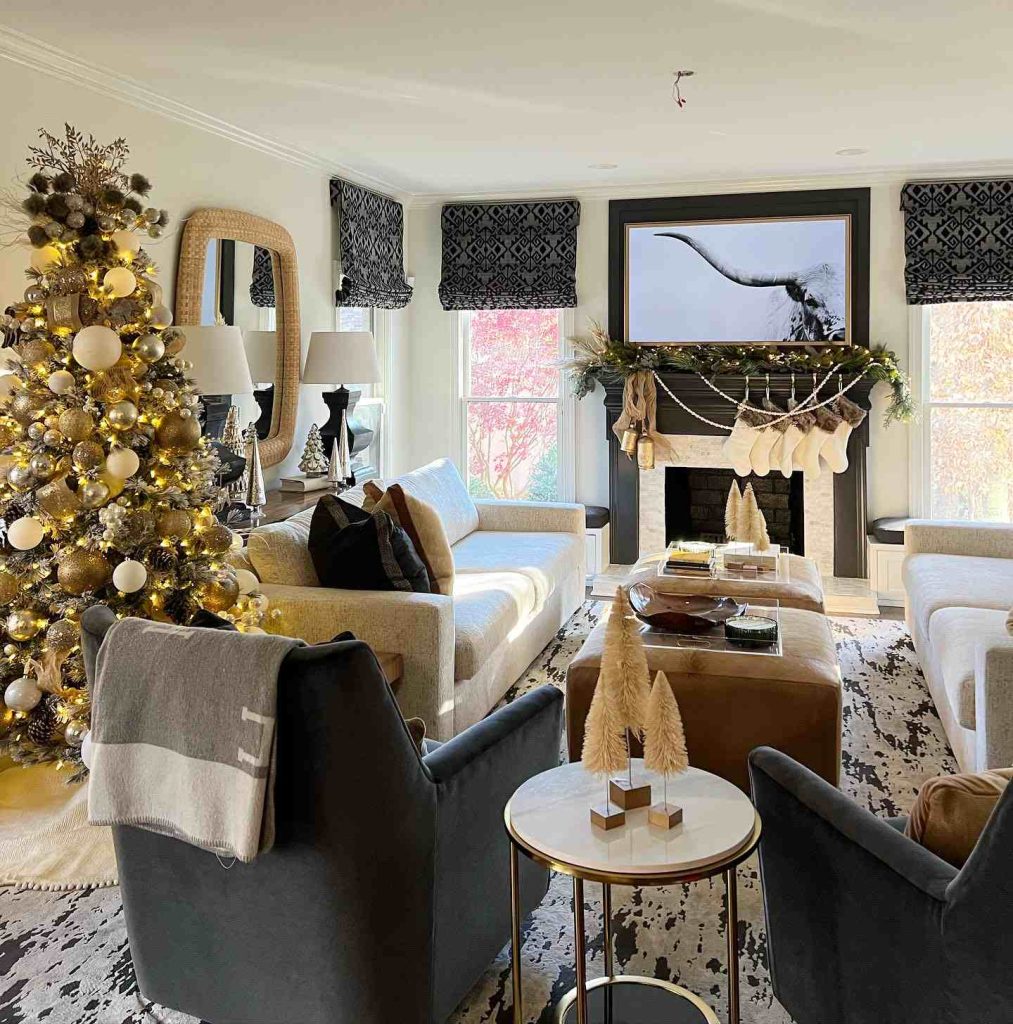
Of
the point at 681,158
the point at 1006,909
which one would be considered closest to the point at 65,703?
the point at 1006,909

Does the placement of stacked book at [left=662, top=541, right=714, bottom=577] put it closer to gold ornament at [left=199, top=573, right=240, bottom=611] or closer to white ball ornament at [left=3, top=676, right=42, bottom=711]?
gold ornament at [left=199, top=573, right=240, bottom=611]

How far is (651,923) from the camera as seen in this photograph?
7.97 feet

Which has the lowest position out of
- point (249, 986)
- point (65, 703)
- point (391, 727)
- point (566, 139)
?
point (249, 986)

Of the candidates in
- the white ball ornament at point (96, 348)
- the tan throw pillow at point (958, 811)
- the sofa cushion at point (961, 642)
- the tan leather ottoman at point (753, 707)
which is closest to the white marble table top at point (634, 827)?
the tan throw pillow at point (958, 811)

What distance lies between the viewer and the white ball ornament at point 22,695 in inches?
119

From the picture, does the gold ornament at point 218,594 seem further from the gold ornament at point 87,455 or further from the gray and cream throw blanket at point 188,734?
the gray and cream throw blanket at point 188,734

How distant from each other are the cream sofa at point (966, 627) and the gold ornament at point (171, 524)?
2464mm

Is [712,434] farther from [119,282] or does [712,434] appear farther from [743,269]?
[119,282]

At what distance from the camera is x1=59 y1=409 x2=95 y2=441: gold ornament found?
2.95m

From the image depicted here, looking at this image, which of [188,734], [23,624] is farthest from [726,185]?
[188,734]

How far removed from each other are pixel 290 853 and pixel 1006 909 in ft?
3.67

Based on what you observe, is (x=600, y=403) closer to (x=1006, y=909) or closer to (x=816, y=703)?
(x=816, y=703)

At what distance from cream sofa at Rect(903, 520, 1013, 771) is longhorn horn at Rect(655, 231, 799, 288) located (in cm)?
196

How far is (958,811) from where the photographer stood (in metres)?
1.54
